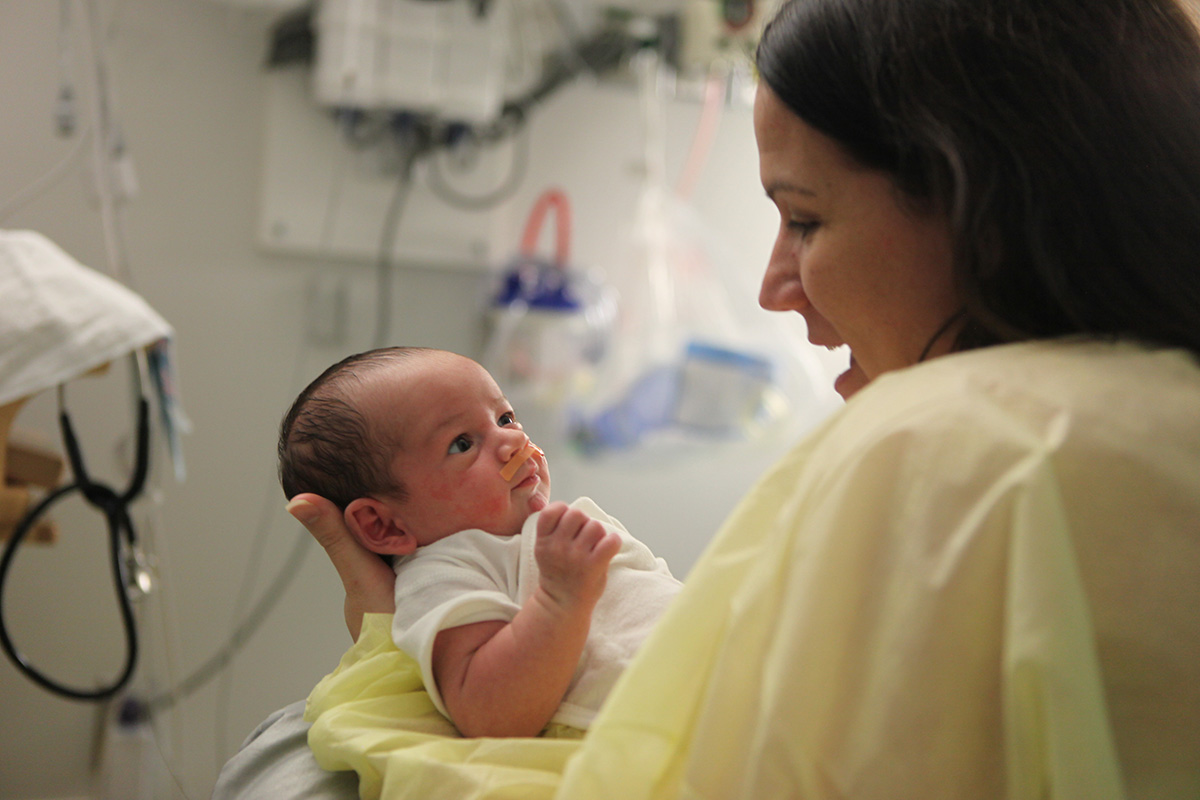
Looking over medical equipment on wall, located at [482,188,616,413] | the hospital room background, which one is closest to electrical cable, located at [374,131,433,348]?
the hospital room background

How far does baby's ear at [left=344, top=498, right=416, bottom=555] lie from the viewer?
2.68 ft

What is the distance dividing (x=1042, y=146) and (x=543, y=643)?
456 millimetres

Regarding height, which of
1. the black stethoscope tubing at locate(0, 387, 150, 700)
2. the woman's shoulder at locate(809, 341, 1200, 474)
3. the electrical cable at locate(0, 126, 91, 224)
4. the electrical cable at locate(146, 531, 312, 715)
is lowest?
the electrical cable at locate(146, 531, 312, 715)

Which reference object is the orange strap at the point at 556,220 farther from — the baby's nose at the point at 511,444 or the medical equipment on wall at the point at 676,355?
the baby's nose at the point at 511,444

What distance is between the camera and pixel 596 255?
2316 mm

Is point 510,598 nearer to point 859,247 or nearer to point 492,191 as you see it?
point 859,247

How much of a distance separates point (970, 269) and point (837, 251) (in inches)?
3.8

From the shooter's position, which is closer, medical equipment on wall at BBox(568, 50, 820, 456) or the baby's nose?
the baby's nose

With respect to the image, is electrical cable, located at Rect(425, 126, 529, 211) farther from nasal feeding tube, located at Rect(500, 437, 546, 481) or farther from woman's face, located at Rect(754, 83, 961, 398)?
woman's face, located at Rect(754, 83, 961, 398)

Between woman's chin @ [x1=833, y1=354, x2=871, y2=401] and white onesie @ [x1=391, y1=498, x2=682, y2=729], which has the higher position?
woman's chin @ [x1=833, y1=354, x2=871, y2=401]

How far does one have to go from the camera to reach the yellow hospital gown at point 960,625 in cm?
46

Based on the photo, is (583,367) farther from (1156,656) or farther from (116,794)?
(1156,656)

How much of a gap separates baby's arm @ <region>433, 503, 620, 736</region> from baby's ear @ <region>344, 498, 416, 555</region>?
15 cm

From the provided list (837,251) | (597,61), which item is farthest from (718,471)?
(837,251)
